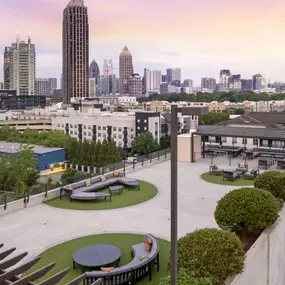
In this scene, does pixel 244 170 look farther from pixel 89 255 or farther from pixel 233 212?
pixel 89 255

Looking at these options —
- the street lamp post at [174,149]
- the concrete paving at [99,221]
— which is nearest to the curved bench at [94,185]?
the concrete paving at [99,221]

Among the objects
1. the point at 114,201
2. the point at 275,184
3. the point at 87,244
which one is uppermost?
the point at 275,184

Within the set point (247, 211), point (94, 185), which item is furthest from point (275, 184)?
point (94, 185)

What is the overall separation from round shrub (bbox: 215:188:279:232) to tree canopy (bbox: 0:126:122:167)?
34767mm

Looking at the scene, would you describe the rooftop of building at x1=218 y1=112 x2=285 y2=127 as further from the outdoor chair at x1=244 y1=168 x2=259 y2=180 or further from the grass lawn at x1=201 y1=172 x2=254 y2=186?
the grass lawn at x1=201 y1=172 x2=254 y2=186

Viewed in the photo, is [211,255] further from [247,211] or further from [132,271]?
[247,211]

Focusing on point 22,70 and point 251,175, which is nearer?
point 251,175

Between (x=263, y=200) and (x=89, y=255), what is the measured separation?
15.6ft

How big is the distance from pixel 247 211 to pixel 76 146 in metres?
42.6

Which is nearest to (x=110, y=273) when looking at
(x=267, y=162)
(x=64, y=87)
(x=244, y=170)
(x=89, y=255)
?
(x=89, y=255)

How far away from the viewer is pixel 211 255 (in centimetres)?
708

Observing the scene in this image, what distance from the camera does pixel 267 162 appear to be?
24.9 metres

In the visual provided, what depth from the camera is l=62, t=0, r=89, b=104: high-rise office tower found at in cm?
16938

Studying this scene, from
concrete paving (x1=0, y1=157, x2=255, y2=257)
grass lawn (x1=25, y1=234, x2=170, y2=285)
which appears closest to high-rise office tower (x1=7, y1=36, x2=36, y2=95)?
concrete paving (x1=0, y1=157, x2=255, y2=257)
